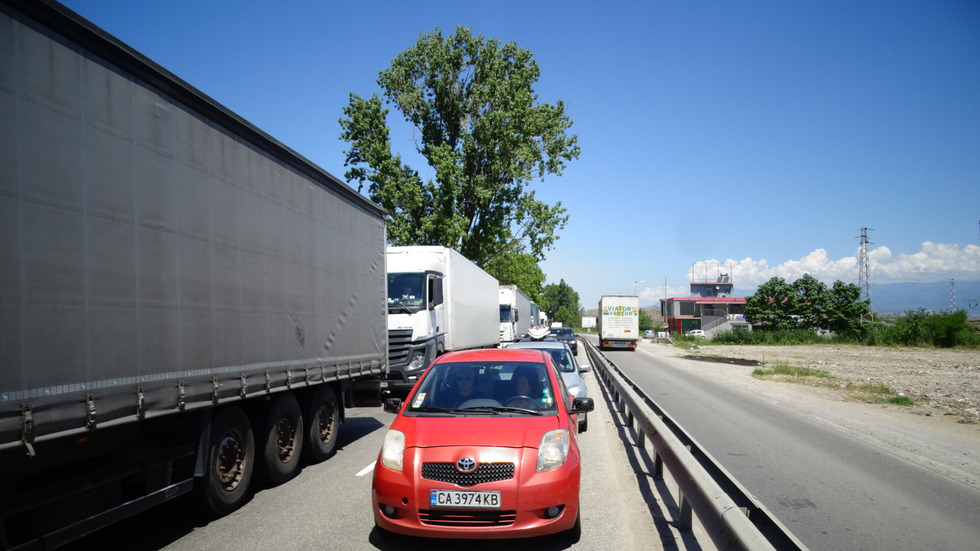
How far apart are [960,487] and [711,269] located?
5852 inches

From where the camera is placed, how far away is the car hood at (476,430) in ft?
15.9

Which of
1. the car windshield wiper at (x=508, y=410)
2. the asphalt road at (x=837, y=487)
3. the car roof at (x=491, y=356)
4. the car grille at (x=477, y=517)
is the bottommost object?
the asphalt road at (x=837, y=487)

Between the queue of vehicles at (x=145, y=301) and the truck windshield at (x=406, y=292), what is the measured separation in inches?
245

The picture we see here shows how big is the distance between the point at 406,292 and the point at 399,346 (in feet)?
4.47

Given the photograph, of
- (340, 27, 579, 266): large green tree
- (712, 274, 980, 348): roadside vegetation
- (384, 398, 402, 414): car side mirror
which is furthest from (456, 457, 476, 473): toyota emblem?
(712, 274, 980, 348): roadside vegetation

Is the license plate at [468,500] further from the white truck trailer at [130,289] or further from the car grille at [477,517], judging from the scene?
the white truck trailer at [130,289]

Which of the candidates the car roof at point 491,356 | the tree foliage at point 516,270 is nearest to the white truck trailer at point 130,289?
the car roof at point 491,356

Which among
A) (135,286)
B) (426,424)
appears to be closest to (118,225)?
(135,286)

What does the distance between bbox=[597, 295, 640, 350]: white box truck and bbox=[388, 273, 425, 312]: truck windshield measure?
3111 centimetres

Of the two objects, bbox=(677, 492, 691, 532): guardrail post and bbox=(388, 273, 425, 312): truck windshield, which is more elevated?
bbox=(388, 273, 425, 312): truck windshield

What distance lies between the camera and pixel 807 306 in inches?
2514

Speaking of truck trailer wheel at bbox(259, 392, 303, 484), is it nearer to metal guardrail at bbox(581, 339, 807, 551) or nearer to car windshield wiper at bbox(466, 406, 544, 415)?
car windshield wiper at bbox(466, 406, 544, 415)

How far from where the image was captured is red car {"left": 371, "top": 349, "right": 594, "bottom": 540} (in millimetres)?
4488

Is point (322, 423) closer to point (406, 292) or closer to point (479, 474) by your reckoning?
point (479, 474)
